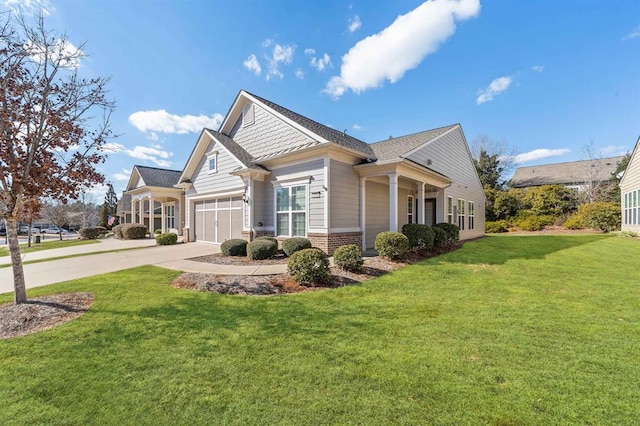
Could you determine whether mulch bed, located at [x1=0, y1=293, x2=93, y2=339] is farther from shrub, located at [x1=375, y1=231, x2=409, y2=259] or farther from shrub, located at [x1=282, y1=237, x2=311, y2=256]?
shrub, located at [x1=375, y1=231, x2=409, y2=259]

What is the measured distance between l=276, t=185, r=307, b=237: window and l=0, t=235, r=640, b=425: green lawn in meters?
5.17

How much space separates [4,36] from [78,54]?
3.39 feet

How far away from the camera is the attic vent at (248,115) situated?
13.7m

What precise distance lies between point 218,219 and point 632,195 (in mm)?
27012

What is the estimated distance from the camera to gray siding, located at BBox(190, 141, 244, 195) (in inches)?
534

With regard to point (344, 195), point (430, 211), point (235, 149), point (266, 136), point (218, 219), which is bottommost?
point (218, 219)

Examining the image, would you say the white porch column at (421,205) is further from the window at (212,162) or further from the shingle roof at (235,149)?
the window at (212,162)

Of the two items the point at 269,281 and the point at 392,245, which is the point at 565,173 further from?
the point at 269,281

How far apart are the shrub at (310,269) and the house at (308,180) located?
10.1 feet

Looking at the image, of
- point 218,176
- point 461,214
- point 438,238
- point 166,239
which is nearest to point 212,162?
point 218,176

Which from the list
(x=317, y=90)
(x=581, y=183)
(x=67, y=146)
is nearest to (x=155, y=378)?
(x=67, y=146)

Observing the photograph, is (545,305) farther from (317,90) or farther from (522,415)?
(317,90)

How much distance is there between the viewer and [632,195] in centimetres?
1786

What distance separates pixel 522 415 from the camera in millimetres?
2383
